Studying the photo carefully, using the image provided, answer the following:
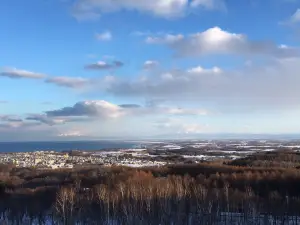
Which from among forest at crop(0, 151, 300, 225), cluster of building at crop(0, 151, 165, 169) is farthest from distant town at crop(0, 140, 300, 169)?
forest at crop(0, 151, 300, 225)

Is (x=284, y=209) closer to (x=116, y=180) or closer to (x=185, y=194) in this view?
(x=185, y=194)

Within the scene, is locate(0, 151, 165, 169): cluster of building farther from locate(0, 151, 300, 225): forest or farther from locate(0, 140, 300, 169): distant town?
locate(0, 151, 300, 225): forest

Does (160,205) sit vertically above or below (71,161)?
below

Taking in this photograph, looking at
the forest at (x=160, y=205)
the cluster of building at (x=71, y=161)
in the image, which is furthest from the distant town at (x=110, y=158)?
the forest at (x=160, y=205)

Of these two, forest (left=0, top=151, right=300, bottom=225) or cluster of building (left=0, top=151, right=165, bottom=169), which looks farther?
cluster of building (left=0, top=151, right=165, bottom=169)

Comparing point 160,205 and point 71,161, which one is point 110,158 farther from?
point 160,205

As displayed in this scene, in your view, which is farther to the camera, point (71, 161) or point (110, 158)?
point (110, 158)

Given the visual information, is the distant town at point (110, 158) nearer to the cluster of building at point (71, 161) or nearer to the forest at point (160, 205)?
the cluster of building at point (71, 161)

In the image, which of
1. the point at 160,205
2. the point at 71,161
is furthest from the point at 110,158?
the point at 160,205

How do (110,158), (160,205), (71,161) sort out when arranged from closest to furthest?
(160,205)
(71,161)
(110,158)

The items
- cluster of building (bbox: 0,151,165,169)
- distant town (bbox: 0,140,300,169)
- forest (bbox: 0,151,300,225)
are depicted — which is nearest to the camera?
forest (bbox: 0,151,300,225)

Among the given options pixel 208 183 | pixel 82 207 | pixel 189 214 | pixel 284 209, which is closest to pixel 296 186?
pixel 208 183
